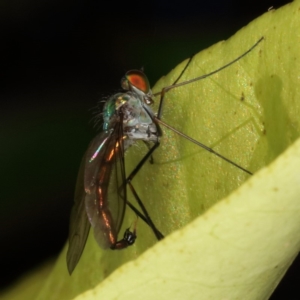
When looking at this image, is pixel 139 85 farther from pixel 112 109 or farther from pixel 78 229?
pixel 78 229

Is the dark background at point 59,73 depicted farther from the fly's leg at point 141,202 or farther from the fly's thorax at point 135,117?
the fly's leg at point 141,202

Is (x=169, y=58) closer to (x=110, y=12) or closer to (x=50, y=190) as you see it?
(x=110, y=12)

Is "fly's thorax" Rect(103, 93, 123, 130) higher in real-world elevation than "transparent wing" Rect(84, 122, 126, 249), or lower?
higher

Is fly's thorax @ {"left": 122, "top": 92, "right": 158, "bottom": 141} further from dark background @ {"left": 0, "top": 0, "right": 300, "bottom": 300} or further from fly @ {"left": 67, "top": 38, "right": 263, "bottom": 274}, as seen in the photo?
dark background @ {"left": 0, "top": 0, "right": 300, "bottom": 300}

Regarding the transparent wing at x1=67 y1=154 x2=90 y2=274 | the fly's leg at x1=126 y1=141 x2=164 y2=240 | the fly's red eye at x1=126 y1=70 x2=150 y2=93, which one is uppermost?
the fly's red eye at x1=126 y1=70 x2=150 y2=93

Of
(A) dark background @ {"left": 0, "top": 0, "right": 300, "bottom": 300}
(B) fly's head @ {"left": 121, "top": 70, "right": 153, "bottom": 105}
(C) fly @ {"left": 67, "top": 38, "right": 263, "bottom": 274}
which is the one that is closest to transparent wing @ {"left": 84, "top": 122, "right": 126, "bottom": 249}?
(C) fly @ {"left": 67, "top": 38, "right": 263, "bottom": 274}

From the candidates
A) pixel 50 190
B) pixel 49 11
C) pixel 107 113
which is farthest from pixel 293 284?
pixel 49 11

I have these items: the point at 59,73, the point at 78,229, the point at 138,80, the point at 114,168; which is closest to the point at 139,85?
the point at 138,80
